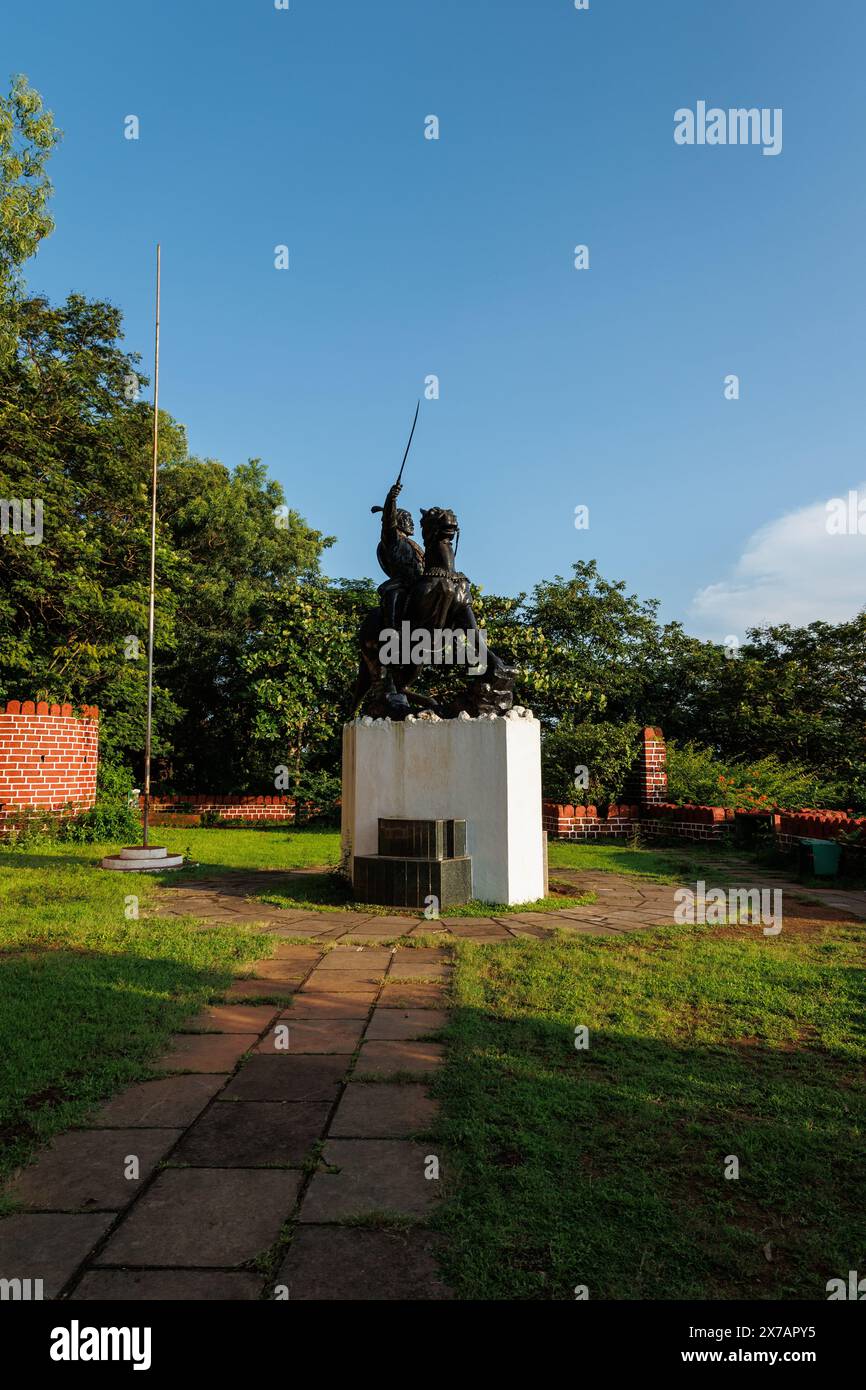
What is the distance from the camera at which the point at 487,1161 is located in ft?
6.77

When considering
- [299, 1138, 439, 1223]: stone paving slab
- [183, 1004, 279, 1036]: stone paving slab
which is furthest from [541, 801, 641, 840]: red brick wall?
[299, 1138, 439, 1223]: stone paving slab

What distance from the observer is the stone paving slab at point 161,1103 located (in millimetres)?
2359

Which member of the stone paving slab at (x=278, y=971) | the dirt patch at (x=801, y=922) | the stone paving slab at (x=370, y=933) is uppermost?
the stone paving slab at (x=278, y=971)

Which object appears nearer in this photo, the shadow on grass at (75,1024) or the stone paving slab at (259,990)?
the shadow on grass at (75,1024)

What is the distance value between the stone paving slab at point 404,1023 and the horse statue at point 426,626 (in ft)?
11.2

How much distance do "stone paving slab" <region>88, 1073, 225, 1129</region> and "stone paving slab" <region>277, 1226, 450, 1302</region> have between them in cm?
82

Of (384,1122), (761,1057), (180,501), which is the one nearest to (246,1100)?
(384,1122)

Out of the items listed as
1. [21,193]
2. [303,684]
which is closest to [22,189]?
[21,193]

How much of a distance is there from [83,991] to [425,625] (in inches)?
161

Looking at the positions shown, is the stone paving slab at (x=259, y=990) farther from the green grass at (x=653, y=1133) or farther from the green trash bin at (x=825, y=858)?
the green trash bin at (x=825, y=858)

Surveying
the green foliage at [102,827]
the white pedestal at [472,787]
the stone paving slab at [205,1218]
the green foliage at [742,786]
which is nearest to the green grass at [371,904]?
the white pedestal at [472,787]

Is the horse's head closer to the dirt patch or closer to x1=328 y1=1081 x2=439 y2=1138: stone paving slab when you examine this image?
the dirt patch

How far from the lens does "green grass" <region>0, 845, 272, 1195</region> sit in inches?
98.9
